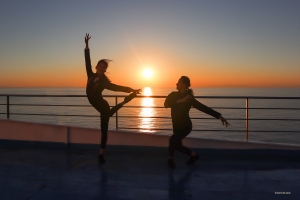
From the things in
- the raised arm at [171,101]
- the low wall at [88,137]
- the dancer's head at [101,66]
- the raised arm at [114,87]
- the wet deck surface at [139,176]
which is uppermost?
the dancer's head at [101,66]

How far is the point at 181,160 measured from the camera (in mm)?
3926

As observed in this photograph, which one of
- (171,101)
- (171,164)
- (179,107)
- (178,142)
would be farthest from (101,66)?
(171,164)

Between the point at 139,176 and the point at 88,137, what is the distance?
160 cm

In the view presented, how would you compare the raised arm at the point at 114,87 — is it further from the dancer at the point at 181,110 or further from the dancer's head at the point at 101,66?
the dancer at the point at 181,110

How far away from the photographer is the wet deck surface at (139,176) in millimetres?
2668

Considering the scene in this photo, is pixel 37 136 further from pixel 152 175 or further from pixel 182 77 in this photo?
pixel 182 77

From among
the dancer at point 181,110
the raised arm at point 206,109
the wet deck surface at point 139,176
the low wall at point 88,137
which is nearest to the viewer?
the wet deck surface at point 139,176

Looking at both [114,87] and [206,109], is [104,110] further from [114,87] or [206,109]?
[206,109]

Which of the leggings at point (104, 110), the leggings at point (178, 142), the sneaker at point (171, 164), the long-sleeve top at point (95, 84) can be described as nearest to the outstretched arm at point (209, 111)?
the leggings at point (178, 142)

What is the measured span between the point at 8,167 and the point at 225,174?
266 cm

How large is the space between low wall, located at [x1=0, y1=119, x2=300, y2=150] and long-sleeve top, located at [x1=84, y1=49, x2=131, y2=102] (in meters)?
0.95

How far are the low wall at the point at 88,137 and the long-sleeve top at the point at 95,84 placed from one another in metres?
0.95

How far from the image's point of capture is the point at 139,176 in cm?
321

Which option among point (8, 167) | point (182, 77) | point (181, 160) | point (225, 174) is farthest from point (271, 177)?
point (8, 167)
